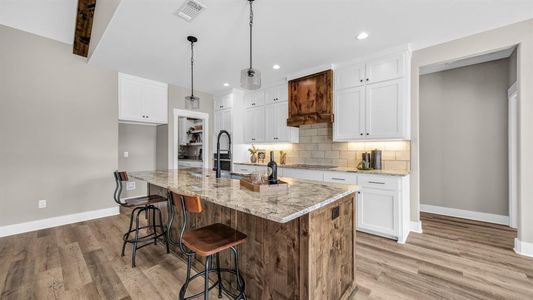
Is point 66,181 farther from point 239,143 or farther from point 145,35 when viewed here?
point 239,143

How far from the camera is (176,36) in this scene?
2797 mm

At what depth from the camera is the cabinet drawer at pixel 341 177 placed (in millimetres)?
3215

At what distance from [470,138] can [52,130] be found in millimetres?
6843

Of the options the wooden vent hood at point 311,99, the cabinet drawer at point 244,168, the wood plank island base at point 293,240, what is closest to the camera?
the wood plank island base at point 293,240

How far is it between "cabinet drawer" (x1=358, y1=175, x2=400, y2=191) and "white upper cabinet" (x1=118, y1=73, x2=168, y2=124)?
161 inches

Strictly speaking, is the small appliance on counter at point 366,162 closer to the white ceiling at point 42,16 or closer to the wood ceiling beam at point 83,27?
the wood ceiling beam at point 83,27

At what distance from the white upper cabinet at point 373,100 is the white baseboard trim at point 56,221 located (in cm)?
425

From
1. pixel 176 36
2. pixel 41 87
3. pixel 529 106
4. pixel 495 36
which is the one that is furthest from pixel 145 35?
pixel 529 106

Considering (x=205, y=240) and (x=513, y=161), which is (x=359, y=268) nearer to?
(x=205, y=240)

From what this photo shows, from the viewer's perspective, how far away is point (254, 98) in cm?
503

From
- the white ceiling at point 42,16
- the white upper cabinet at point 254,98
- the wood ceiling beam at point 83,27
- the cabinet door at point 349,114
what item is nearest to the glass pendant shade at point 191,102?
the wood ceiling beam at point 83,27

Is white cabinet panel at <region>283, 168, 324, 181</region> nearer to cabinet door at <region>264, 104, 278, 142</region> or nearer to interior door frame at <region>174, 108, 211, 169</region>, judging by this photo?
cabinet door at <region>264, 104, 278, 142</region>

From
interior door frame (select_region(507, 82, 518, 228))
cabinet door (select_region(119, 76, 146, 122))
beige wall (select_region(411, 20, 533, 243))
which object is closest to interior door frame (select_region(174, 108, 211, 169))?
cabinet door (select_region(119, 76, 146, 122))

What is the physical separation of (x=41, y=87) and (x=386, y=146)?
5.39 meters
